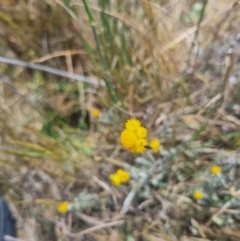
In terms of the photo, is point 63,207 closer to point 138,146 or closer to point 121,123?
point 121,123

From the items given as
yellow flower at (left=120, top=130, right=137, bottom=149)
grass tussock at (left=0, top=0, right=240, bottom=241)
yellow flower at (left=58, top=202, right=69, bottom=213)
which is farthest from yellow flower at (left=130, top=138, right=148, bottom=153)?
yellow flower at (left=58, top=202, right=69, bottom=213)

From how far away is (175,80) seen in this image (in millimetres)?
921

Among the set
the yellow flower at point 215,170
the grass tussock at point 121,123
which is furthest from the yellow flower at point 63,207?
the yellow flower at point 215,170

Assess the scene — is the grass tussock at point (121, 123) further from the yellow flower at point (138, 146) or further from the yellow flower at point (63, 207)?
the yellow flower at point (138, 146)

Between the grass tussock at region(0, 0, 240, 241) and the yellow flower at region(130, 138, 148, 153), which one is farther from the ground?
the grass tussock at region(0, 0, 240, 241)

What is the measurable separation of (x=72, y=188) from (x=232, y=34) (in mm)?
497

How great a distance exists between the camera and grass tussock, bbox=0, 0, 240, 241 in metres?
0.90

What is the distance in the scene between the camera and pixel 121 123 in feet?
3.05

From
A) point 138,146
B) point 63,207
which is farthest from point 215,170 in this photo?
point 63,207

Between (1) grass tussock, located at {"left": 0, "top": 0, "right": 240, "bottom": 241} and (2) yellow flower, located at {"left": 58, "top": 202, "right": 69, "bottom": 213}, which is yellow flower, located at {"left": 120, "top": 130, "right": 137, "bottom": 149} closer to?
(1) grass tussock, located at {"left": 0, "top": 0, "right": 240, "bottom": 241}

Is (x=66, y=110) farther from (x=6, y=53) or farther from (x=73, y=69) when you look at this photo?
(x=6, y=53)

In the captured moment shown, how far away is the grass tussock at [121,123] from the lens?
2.96 feet

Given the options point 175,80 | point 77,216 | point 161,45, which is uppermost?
point 161,45

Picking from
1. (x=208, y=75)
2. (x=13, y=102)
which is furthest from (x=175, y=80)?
(x=13, y=102)
